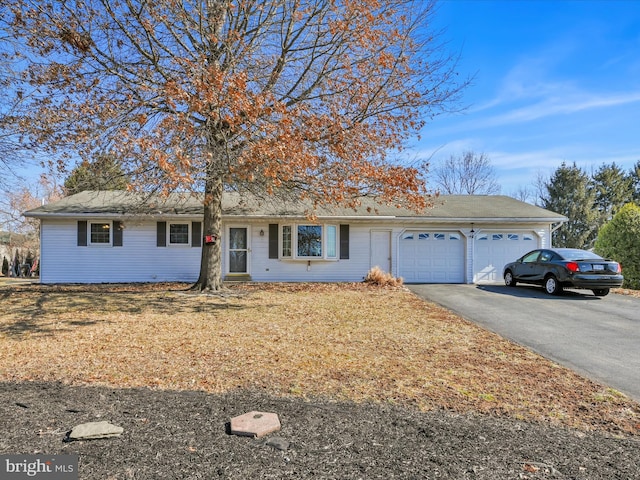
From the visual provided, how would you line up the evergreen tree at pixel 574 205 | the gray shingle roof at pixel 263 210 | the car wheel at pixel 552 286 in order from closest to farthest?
the car wheel at pixel 552 286 < the gray shingle roof at pixel 263 210 < the evergreen tree at pixel 574 205

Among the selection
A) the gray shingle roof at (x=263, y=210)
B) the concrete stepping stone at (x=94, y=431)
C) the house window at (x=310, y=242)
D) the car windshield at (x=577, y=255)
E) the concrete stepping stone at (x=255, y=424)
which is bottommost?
the concrete stepping stone at (x=255, y=424)

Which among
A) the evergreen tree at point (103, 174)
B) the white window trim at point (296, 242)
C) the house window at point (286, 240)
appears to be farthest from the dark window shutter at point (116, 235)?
the house window at point (286, 240)

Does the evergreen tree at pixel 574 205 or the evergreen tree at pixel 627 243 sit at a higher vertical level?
the evergreen tree at pixel 574 205

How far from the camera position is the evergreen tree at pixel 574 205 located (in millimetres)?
32781

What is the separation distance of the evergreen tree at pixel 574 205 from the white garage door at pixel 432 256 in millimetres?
22564

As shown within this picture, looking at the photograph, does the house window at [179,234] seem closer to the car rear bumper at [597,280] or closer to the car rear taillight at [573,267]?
the car rear taillight at [573,267]

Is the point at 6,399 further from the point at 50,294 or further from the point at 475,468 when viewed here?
the point at 50,294

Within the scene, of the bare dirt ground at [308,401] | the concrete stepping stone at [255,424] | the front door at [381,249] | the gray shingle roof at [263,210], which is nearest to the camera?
the bare dirt ground at [308,401]

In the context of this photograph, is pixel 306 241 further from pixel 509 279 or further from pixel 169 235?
pixel 509 279

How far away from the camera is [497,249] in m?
15.7

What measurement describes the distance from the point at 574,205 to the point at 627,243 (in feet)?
67.0

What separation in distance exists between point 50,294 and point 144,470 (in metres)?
10.3

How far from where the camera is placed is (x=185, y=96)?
23.0 ft

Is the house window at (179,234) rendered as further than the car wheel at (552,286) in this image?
Yes
